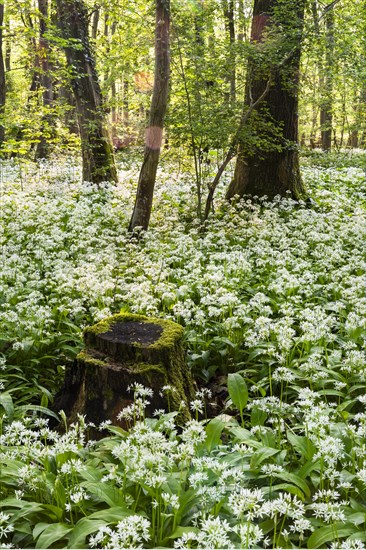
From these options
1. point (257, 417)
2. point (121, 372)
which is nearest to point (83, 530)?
point (257, 417)

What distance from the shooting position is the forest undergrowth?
247cm

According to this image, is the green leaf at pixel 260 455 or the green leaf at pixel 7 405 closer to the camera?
the green leaf at pixel 260 455

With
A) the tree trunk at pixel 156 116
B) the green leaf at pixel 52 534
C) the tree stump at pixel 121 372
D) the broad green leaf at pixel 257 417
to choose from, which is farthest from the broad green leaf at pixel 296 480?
the tree trunk at pixel 156 116

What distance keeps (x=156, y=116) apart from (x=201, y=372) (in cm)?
508

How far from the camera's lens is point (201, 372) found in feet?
16.6

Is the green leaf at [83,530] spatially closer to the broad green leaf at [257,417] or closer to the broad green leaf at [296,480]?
the broad green leaf at [296,480]

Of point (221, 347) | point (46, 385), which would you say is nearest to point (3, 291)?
point (46, 385)

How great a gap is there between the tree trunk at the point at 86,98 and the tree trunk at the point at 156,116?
2.92 metres

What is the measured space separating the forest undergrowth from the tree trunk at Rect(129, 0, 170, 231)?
1.41 ft

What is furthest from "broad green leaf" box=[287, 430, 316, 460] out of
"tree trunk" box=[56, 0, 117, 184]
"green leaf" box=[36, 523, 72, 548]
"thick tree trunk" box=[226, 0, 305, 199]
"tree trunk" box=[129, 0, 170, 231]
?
"tree trunk" box=[56, 0, 117, 184]

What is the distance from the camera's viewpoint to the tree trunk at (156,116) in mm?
8273

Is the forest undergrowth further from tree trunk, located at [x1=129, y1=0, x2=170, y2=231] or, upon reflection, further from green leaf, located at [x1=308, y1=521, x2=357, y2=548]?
tree trunk, located at [x1=129, y1=0, x2=170, y2=231]

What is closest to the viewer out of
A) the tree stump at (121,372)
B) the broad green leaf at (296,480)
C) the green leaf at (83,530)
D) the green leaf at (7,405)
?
the green leaf at (83,530)

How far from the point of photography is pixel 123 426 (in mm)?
3988
